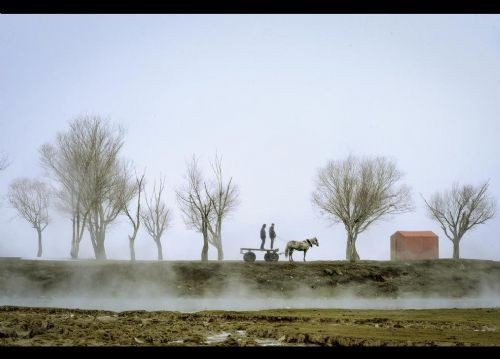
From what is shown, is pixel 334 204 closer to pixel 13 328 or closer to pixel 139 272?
pixel 139 272

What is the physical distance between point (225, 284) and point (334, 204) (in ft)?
61.7

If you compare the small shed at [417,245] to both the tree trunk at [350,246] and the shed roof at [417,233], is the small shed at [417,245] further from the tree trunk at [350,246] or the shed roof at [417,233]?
the tree trunk at [350,246]

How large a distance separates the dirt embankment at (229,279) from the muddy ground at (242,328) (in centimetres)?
773

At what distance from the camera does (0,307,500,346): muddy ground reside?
51.1ft

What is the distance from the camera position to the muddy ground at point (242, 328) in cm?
1556

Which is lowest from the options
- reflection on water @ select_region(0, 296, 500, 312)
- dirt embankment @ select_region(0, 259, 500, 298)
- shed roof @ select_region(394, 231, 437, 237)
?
reflection on water @ select_region(0, 296, 500, 312)

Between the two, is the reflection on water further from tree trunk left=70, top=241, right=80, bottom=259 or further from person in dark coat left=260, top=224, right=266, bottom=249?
tree trunk left=70, top=241, right=80, bottom=259

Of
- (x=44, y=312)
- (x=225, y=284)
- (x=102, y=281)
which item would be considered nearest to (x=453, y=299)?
(x=225, y=284)

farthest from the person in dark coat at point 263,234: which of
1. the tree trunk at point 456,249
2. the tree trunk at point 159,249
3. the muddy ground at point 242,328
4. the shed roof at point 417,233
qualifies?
the tree trunk at point 456,249

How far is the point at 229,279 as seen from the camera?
1303 inches

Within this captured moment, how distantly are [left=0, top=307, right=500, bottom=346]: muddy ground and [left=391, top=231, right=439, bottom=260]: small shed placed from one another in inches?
928

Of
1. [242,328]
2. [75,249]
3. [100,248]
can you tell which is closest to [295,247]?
[100,248]

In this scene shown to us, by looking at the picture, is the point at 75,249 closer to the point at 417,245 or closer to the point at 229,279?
the point at 229,279

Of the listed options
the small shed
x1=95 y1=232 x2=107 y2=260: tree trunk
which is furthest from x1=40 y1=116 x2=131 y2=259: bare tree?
the small shed
